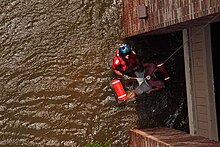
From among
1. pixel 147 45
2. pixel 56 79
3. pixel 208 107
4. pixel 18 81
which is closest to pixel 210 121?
pixel 208 107

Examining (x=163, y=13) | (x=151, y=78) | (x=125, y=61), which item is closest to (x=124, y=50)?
(x=125, y=61)

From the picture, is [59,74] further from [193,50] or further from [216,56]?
[216,56]

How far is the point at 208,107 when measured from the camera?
23.5 feet

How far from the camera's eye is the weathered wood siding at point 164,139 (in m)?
6.36

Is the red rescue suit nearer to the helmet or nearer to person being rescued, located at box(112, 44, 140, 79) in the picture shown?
person being rescued, located at box(112, 44, 140, 79)

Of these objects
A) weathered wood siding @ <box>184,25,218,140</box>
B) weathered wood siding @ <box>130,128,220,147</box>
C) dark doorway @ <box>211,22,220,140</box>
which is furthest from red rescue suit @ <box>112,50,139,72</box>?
dark doorway @ <box>211,22,220,140</box>

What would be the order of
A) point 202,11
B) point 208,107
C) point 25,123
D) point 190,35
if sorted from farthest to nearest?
point 25,123
point 190,35
point 208,107
point 202,11

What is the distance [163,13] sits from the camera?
6.02 m

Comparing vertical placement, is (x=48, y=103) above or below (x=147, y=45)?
below

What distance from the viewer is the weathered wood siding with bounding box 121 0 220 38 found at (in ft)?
15.8

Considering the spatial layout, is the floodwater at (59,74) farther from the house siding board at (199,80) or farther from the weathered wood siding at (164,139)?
the house siding board at (199,80)

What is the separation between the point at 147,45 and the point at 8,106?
255cm

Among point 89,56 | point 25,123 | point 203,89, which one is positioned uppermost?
point 89,56

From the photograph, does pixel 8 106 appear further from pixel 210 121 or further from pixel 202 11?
pixel 202 11
